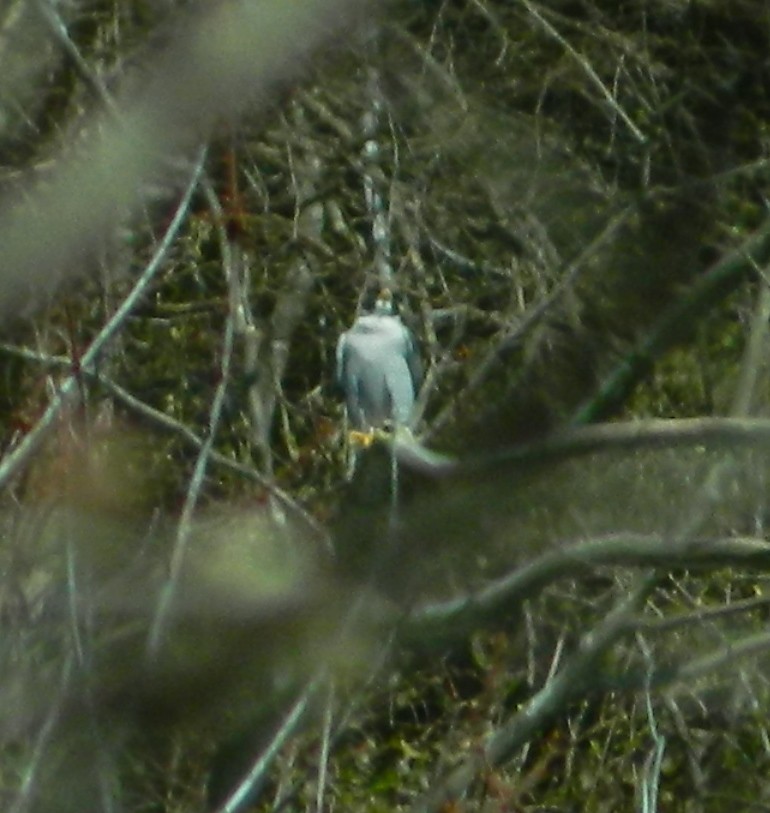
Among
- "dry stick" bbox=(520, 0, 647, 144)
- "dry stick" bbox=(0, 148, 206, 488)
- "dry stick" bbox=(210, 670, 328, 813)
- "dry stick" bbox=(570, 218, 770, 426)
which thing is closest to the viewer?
"dry stick" bbox=(570, 218, 770, 426)

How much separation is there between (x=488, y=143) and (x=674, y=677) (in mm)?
1236

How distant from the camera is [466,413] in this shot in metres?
1.92

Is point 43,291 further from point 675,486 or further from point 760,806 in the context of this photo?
point 760,806

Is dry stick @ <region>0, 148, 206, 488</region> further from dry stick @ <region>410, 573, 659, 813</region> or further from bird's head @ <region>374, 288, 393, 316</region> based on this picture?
bird's head @ <region>374, 288, 393, 316</region>

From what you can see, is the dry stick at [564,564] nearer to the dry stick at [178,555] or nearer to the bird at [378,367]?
the dry stick at [178,555]

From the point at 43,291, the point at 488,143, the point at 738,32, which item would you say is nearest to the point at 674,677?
the point at 488,143

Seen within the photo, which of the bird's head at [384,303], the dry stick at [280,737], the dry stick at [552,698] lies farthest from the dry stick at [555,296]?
the bird's head at [384,303]

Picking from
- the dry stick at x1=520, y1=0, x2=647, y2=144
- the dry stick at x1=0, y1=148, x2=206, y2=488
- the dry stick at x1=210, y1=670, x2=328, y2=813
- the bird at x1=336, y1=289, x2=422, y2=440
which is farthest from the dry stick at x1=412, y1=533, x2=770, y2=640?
the dry stick at x1=520, y1=0, x2=647, y2=144

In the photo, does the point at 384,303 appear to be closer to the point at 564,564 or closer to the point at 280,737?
the point at 564,564

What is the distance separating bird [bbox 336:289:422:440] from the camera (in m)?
4.23

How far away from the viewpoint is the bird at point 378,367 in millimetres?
4230

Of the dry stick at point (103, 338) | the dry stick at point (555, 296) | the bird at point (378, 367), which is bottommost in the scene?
the bird at point (378, 367)

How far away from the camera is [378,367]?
4184 mm

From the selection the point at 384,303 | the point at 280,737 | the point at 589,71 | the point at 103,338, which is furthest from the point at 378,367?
the point at 280,737
